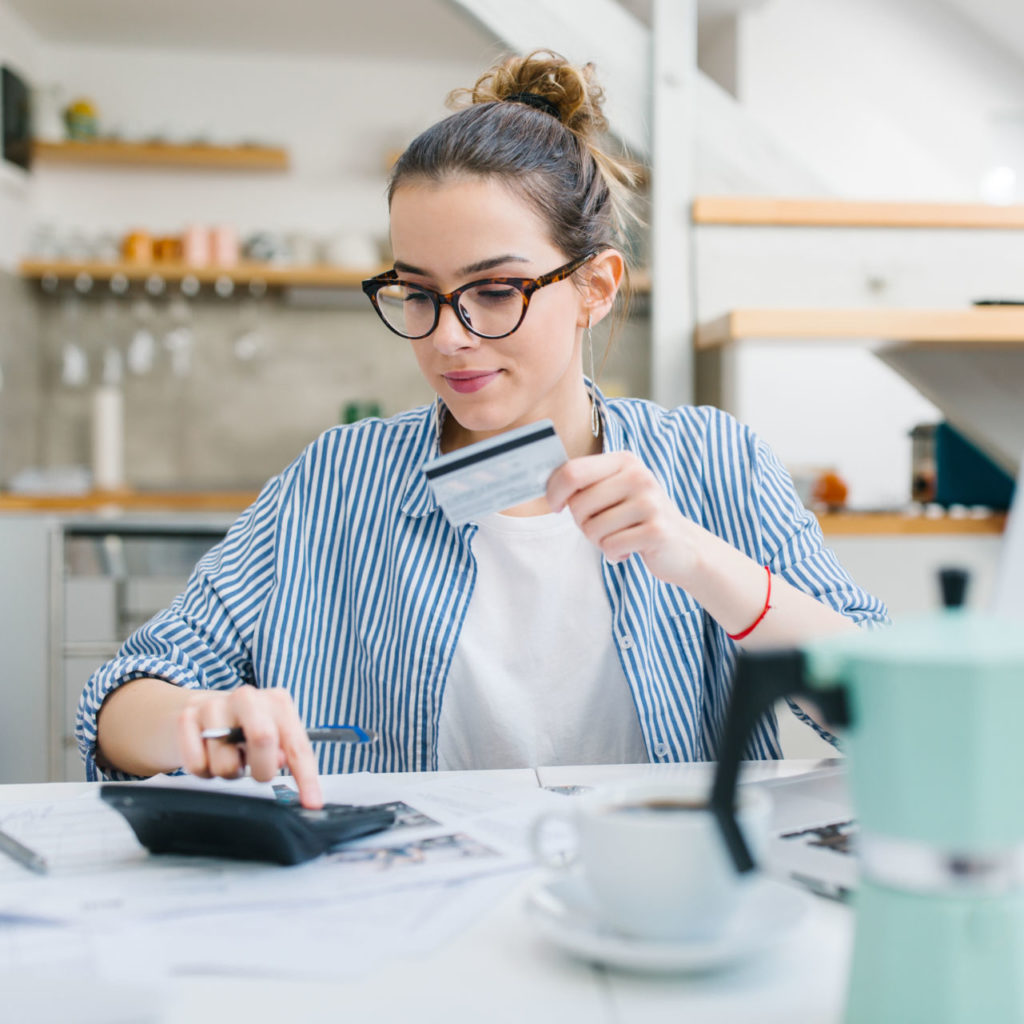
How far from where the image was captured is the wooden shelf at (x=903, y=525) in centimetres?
206

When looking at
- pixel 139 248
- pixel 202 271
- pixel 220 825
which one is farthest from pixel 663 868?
pixel 139 248

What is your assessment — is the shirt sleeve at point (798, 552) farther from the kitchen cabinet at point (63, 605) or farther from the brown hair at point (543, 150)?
the kitchen cabinet at point (63, 605)

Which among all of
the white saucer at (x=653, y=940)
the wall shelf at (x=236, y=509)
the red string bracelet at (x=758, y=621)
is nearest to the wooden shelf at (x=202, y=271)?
the wall shelf at (x=236, y=509)

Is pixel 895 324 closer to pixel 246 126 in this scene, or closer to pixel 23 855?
pixel 23 855

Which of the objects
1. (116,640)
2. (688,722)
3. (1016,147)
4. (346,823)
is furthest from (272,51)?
(346,823)

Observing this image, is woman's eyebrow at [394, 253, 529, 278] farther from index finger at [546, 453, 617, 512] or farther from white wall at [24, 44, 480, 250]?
white wall at [24, 44, 480, 250]

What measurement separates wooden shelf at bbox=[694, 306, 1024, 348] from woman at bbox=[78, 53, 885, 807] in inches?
25.5

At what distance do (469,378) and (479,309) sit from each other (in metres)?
0.08

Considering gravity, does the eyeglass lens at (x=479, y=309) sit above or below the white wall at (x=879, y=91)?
below

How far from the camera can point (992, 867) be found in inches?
16.8

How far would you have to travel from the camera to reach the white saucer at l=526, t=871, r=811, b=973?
0.51 meters

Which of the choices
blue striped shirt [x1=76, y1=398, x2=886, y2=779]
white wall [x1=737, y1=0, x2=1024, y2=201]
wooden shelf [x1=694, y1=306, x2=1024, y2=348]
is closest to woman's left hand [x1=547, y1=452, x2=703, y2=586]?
blue striped shirt [x1=76, y1=398, x2=886, y2=779]

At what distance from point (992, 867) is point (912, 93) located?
461cm

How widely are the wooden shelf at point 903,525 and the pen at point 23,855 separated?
1634 millimetres
